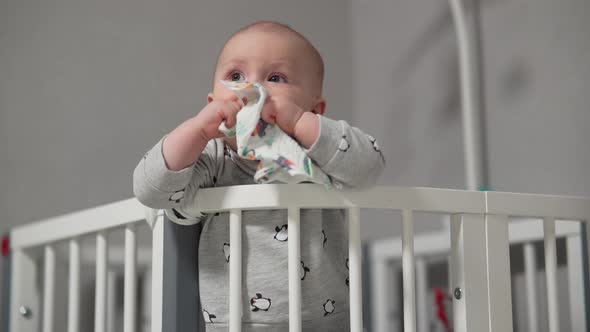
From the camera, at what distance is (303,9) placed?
2.15 meters

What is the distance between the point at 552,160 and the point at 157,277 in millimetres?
867

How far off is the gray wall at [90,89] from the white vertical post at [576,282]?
95 cm

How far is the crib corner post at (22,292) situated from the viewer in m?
1.44

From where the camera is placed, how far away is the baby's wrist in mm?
908

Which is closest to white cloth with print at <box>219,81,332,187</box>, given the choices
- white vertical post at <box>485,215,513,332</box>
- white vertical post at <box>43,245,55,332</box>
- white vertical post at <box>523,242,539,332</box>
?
white vertical post at <box>485,215,513,332</box>

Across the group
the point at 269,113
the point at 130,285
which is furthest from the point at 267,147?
the point at 130,285

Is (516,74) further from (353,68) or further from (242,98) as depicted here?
(242,98)

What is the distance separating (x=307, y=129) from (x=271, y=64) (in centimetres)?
14

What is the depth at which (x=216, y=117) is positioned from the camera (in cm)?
93

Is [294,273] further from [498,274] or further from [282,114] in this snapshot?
[498,274]

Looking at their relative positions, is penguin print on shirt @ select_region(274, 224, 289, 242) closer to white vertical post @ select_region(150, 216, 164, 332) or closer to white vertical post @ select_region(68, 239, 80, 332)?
white vertical post @ select_region(150, 216, 164, 332)

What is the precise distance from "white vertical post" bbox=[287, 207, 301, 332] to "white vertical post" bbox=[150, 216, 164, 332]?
0.58 ft

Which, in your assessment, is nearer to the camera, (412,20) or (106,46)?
(106,46)

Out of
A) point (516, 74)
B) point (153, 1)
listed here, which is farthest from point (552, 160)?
point (153, 1)
